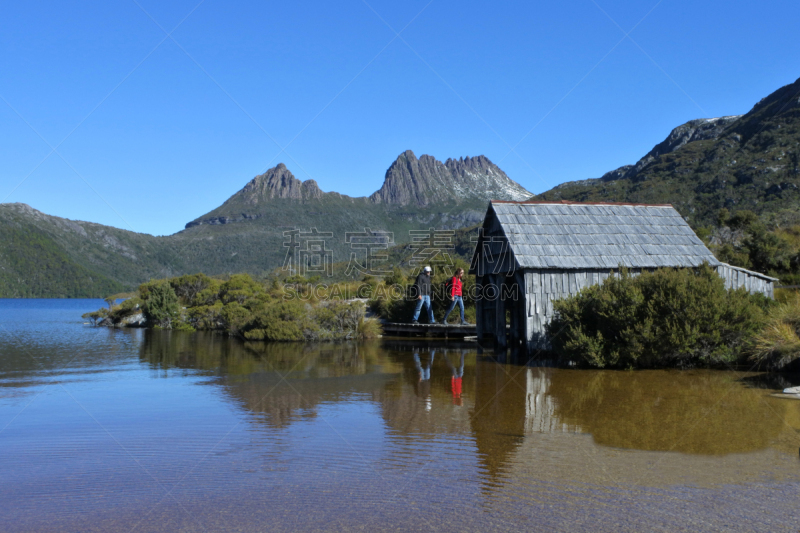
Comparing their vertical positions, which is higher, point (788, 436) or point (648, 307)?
point (648, 307)

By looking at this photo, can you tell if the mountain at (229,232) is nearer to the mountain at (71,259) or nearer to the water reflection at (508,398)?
the mountain at (71,259)

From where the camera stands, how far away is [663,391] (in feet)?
31.1

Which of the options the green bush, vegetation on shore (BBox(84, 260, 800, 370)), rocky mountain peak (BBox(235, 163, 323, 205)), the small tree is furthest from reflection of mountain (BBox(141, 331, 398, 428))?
rocky mountain peak (BBox(235, 163, 323, 205))

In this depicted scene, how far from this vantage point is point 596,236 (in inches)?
582

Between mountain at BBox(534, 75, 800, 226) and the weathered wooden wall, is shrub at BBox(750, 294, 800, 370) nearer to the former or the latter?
the weathered wooden wall

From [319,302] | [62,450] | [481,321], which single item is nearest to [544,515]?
[62,450]

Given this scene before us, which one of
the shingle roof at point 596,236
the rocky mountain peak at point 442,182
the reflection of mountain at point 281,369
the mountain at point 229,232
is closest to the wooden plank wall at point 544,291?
the shingle roof at point 596,236

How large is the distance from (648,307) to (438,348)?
716cm

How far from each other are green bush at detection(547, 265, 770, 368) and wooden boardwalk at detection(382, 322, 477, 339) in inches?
294

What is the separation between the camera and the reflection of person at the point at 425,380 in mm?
9378

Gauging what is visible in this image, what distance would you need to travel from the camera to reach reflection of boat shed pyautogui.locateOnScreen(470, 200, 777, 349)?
13914 millimetres

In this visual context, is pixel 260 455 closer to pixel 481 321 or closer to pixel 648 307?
pixel 648 307

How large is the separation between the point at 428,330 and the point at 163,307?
13926 millimetres

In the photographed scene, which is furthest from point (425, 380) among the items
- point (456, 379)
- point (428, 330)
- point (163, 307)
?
point (163, 307)
